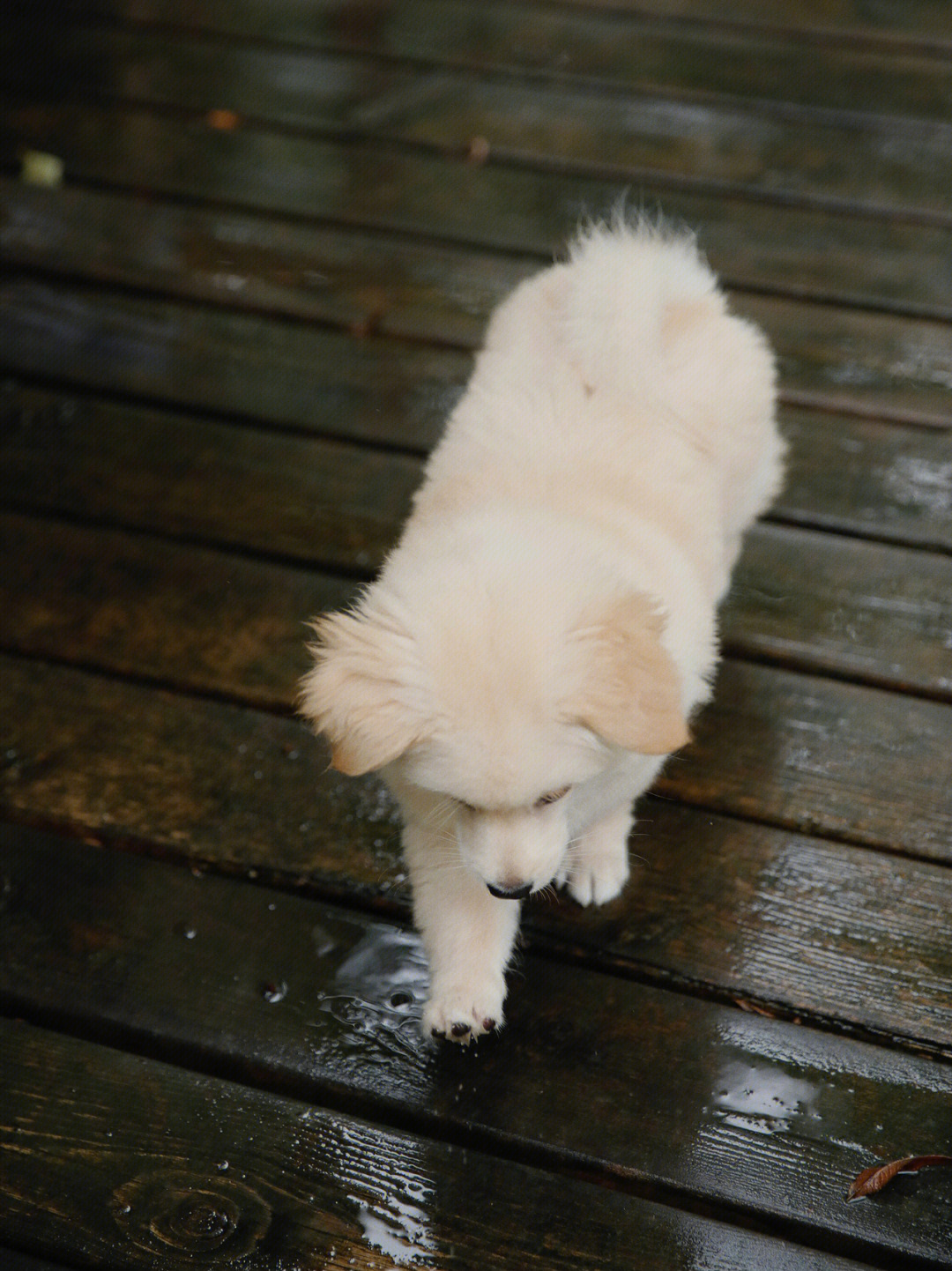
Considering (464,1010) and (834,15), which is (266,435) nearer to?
(464,1010)

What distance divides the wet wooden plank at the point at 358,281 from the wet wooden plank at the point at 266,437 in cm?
8

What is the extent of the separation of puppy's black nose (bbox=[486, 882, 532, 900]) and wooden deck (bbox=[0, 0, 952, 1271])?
0.28 meters

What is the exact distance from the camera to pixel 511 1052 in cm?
141

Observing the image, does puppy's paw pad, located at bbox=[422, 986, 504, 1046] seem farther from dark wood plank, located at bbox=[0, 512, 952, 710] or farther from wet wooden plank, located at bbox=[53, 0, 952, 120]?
wet wooden plank, located at bbox=[53, 0, 952, 120]

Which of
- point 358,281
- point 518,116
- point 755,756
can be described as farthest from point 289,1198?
point 518,116

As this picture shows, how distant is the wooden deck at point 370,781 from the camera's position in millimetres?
1306

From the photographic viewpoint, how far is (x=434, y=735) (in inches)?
45.1

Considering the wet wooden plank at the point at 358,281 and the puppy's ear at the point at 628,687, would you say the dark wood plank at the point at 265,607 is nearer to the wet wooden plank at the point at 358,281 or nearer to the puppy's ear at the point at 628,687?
the wet wooden plank at the point at 358,281

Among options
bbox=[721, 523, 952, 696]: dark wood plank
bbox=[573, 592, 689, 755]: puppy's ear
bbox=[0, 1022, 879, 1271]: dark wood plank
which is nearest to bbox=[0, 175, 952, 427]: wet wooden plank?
bbox=[721, 523, 952, 696]: dark wood plank

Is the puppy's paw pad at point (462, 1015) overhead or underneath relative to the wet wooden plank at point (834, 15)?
underneath

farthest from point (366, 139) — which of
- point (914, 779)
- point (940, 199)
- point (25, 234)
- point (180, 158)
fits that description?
point (914, 779)

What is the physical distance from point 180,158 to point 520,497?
6.68ft

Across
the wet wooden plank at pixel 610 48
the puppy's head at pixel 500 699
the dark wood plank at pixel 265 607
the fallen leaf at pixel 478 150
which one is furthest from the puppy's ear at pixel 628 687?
the wet wooden plank at pixel 610 48

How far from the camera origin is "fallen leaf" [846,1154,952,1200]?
1.27 meters
